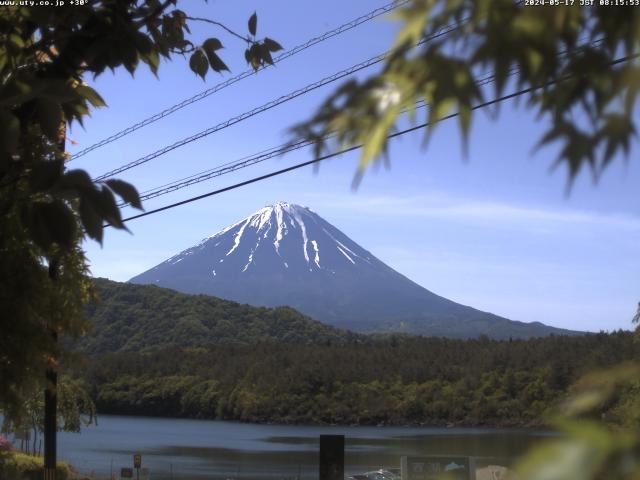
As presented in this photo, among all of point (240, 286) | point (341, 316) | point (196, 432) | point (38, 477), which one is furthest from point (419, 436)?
point (240, 286)

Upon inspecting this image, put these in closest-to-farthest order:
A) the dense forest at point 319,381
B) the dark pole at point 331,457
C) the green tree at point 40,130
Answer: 1. the green tree at point 40,130
2. the dark pole at point 331,457
3. the dense forest at point 319,381

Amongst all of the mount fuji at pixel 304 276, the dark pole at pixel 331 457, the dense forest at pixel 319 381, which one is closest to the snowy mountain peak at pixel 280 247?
the mount fuji at pixel 304 276

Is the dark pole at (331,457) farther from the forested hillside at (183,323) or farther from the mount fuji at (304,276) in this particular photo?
the mount fuji at (304,276)

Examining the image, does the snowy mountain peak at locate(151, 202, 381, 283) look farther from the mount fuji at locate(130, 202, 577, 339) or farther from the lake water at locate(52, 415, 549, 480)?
the lake water at locate(52, 415, 549, 480)

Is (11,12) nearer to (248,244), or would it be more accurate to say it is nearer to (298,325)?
(298,325)

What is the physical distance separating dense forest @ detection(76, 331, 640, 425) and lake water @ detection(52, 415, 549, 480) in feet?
3.37

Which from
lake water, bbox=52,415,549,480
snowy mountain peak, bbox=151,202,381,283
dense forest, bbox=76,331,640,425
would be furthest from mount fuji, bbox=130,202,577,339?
lake water, bbox=52,415,549,480

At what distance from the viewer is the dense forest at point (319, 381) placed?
39.2 meters

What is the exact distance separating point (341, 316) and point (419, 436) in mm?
123607

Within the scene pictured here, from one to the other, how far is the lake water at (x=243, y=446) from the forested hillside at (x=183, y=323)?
6.46m

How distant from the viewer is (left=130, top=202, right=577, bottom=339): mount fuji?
535ft

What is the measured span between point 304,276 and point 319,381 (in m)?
133

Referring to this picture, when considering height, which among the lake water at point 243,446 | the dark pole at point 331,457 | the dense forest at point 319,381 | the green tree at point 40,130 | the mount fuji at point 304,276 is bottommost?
the lake water at point 243,446

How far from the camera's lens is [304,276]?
186 meters
